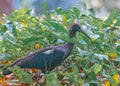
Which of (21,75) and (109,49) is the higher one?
(109,49)

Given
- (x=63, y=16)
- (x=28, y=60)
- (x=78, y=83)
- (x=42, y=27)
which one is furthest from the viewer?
(x=63, y=16)

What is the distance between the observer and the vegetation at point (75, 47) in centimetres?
211

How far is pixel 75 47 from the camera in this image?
2.46 m

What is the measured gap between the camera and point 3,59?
2557 mm

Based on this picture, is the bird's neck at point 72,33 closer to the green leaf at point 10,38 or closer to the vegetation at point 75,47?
the vegetation at point 75,47

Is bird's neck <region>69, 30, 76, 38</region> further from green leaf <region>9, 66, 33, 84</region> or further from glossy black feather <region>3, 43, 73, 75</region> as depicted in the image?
green leaf <region>9, 66, 33, 84</region>

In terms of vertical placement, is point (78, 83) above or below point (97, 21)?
below

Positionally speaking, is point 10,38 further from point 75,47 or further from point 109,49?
point 109,49

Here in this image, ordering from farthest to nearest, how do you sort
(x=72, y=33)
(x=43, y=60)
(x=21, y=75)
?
1. (x=72, y=33)
2. (x=43, y=60)
3. (x=21, y=75)

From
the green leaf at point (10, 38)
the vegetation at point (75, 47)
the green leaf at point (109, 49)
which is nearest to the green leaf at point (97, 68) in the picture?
the vegetation at point (75, 47)

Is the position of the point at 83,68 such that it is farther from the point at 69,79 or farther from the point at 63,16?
the point at 63,16

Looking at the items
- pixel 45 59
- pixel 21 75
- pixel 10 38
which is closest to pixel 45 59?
pixel 45 59

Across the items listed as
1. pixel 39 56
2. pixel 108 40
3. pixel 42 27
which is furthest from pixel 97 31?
pixel 39 56

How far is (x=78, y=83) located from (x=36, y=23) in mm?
890
